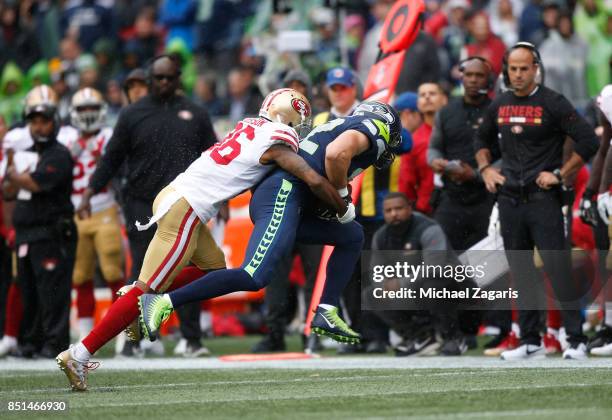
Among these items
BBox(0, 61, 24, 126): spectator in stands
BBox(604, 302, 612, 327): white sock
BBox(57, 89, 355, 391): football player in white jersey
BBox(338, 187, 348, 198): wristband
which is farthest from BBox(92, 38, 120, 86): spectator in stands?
BBox(338, 187, 348, 198): wristband

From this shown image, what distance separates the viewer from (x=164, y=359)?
36.0ft

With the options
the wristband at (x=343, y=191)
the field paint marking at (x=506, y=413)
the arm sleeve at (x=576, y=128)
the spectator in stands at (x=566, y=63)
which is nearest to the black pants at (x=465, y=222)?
the arm sleeve at (x=576, y=128)

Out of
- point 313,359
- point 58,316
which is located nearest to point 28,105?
point 58,316

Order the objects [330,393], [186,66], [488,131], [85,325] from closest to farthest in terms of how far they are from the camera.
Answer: [330,393] < [488,131] < [85,325] < [186,66]

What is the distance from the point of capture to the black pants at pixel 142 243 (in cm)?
1108

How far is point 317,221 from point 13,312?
446cm

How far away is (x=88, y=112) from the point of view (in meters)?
12.2

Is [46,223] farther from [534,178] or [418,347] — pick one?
[534,178]

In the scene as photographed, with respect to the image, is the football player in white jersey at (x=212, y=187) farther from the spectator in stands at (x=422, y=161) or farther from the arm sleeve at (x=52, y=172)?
the spectator in stands at (x=422, y=161)

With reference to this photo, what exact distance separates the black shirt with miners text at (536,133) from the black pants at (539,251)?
0.16 meters

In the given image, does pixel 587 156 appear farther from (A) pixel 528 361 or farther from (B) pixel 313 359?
(B) pixel 313 359

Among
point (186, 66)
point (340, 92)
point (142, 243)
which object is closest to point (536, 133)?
point (340, 92)

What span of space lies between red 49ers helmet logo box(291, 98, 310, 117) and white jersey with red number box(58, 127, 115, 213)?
3.70m

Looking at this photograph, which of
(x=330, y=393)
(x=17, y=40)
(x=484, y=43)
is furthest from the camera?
(x=17, y=40)
